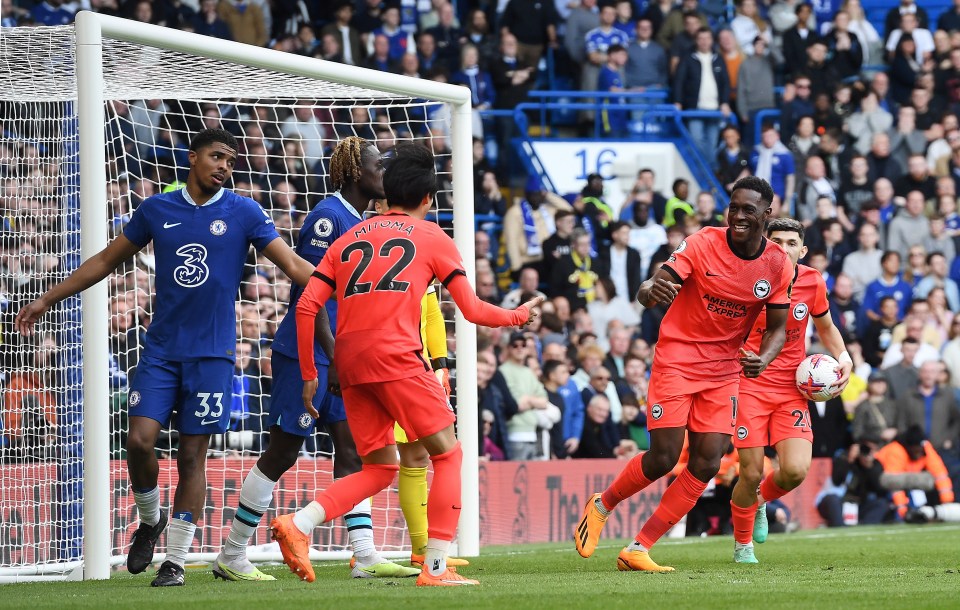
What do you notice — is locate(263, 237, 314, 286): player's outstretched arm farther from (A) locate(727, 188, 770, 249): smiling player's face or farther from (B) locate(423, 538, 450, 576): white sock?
(A) locate(727, 188, 770, 249): smiling player's face

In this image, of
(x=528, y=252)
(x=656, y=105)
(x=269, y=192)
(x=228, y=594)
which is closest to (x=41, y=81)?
(x=269, y=192)

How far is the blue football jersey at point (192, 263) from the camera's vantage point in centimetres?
776

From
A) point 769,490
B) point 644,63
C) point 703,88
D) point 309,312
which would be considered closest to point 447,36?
point 644,63

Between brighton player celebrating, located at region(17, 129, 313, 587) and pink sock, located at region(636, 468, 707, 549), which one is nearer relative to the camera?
brighton player celebrating, located at region(17, 129, 313, 587)

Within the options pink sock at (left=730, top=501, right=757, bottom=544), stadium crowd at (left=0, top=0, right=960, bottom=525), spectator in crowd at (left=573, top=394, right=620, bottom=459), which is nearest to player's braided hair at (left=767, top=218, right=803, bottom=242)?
pink sock at (left=730, top=501, right=757, bottom=544)

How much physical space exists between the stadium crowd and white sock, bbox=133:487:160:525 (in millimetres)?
2483

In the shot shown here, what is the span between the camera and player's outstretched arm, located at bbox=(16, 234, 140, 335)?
7.64 m

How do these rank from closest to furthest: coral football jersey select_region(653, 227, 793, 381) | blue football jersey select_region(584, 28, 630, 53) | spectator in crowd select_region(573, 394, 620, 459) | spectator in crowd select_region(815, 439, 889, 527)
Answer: coral football jersey select_region(653, 227, 793, 381) → spectator in crowd select_region(573, 394, 620, 459) → spectator in crowd select_region(815, 439, 889, 527) → blue football jersey select_region(584, 28, 630, 53)

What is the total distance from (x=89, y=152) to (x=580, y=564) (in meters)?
3.87

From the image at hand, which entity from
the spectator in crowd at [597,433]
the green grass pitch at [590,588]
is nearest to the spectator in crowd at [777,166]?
the spectator in crowd at [597,433]

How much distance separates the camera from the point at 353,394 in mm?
7168

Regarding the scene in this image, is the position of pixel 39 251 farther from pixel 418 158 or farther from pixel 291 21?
pixel 291 21

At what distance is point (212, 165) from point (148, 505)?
5.90 ft

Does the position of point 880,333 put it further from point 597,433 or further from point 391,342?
point 391,342
